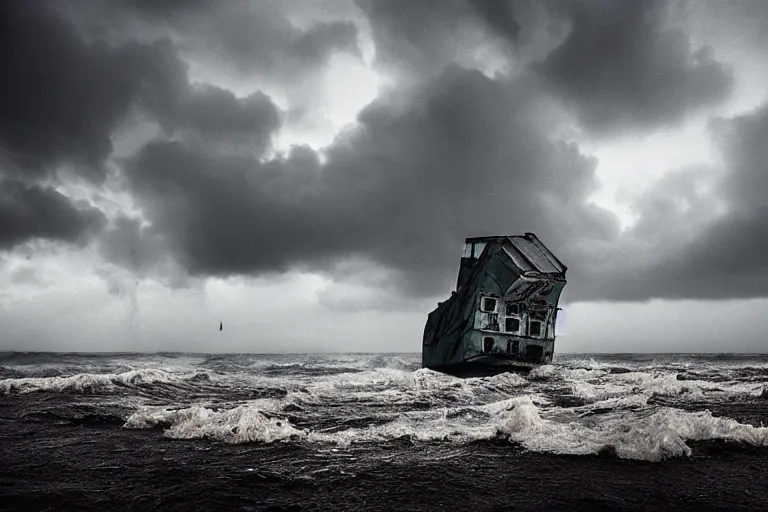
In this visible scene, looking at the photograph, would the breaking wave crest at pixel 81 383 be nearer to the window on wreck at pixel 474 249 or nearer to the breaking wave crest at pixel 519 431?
the breaking wave crest at pixel 519 431

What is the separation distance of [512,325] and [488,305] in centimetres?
164

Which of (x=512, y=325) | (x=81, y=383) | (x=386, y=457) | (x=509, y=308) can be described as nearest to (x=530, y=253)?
(x=509, y=308)

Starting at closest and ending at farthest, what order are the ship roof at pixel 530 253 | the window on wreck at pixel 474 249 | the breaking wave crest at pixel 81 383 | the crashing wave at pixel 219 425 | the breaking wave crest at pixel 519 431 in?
Answer: the breaking wave crest at pixel 519 431, the crashing wave at pixel 219 425, the breaking wave crest at pixel 81 383, the ship roof at pixel 530 253, the window on wreck at pixel 474 249

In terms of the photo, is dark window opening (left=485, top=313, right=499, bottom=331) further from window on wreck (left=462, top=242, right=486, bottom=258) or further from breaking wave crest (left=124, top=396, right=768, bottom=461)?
breaking wave crest (left=124, top=396, right=768, bottom=461)

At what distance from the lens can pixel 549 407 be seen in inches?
393

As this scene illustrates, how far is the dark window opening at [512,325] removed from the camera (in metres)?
21.3

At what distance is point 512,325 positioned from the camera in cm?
2138

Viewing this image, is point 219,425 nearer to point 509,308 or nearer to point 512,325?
point 509,308

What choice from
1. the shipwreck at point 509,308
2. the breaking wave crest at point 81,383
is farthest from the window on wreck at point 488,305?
the breaking wave crest at point 81,383

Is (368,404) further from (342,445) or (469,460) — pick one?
(469,460)

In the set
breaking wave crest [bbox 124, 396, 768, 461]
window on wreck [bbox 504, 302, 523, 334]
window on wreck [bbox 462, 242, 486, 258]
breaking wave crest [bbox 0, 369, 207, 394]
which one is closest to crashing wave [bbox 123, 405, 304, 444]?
breaking wave crest [bbox 124, 396, 768, 461]

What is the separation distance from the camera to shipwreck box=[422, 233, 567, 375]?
65.8 feet

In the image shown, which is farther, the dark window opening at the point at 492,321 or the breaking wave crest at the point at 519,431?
the dark window opening at the point at 492,321

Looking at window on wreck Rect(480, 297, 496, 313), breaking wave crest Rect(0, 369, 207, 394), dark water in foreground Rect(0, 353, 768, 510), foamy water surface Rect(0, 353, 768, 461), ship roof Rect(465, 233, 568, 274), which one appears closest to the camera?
dark water in foreground Rect(0, 353, 768, 510)
